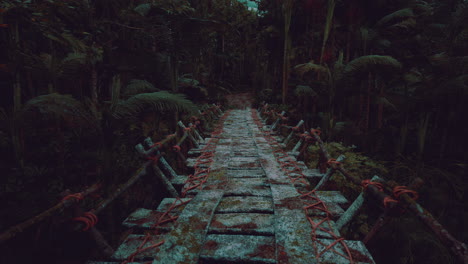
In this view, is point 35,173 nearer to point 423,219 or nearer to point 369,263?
point 369,263

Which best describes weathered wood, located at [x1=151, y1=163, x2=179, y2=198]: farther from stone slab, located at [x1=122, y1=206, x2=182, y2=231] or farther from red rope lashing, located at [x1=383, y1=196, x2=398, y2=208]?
red rope lashing, located at [x1=383, y1=196, x2=398, y2=208]

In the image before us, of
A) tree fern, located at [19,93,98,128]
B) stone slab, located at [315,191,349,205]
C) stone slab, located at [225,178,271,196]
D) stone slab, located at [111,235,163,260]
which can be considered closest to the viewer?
stone slab, located at [111,235,163,260]

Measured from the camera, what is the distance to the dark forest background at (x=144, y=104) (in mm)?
2790

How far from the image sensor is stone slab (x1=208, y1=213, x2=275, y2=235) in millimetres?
1814

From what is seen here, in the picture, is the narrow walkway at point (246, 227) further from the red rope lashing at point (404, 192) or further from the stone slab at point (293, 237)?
the red rope lashing at point (404, 192)

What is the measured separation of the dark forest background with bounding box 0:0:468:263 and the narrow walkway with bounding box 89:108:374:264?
0.77 metres

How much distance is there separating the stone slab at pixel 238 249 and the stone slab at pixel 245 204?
36 centimetres

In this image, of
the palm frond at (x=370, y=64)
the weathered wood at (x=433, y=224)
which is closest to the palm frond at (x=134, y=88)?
the weathered wood at (x=433, y=224)

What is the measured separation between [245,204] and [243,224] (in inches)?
13.0

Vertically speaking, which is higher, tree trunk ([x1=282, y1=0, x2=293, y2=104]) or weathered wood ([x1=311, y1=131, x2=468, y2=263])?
tree trunk ([x1=282, y1=0, x2=293, y2=104])

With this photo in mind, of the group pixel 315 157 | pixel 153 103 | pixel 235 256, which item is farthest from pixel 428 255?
pixel 153 103

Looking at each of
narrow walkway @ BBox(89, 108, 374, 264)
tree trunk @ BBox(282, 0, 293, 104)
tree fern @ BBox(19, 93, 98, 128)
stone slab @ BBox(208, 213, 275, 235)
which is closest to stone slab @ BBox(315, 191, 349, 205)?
narrow walkway @ BBox(89, 108, 374, 264)

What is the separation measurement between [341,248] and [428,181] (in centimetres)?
476

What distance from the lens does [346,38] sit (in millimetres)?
10258
